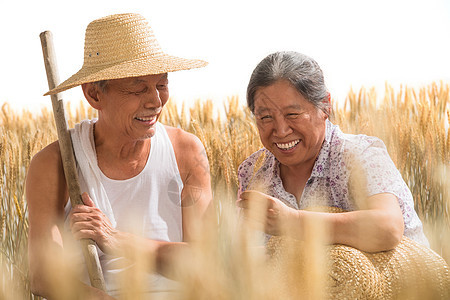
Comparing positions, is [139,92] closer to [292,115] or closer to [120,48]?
[120,48]

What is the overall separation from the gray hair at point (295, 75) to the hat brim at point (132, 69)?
0.22 m

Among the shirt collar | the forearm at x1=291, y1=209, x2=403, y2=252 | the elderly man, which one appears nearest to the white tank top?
the elderly man

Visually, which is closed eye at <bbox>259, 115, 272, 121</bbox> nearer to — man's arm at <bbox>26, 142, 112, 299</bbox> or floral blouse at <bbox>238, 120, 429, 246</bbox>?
floral blouse at <bbox>238, 120, 429, 246</bbox>

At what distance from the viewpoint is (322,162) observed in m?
1.88

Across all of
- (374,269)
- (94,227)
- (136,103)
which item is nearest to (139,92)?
(136,103)

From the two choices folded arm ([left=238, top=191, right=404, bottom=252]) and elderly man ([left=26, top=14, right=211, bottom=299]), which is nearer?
folded arm ([left=238, top=191, right=404, bottom=252])

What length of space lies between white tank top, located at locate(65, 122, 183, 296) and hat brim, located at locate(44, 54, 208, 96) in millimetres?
282

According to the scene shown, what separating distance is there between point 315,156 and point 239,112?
1.74m

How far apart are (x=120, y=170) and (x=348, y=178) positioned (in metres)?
0.76

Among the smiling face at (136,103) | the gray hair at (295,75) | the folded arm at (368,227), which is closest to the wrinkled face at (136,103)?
the smiling face at (136,103)

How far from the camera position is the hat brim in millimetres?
1731

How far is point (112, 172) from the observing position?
1.96 m

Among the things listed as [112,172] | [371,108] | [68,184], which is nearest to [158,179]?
[112,172]

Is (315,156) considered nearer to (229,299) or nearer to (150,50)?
(150,50)
